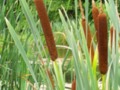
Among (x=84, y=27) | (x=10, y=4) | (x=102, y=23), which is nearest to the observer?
(x=102, y=23)

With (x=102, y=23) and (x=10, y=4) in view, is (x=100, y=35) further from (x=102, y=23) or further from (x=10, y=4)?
(x=10, y=4)

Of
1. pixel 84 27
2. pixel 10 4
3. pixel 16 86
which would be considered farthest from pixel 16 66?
pixel 84 27

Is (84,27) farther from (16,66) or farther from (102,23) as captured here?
(16,66)

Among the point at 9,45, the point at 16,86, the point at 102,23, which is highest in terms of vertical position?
the point at 102,23

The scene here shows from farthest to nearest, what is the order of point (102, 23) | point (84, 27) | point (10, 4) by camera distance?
point (10, 4) < point (84, 27) < point (102, 23)

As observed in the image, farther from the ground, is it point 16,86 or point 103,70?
point 103,70

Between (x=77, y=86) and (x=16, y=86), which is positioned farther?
(x=16, y=86)
